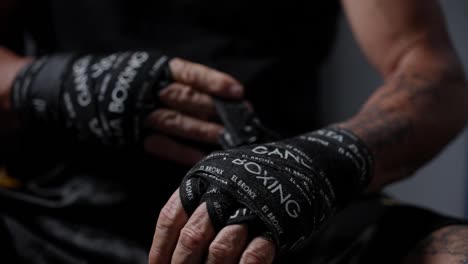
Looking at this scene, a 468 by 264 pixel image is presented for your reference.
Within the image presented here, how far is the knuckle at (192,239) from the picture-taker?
461 millimetres

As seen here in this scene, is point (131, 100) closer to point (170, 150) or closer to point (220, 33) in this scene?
point (170, 150)

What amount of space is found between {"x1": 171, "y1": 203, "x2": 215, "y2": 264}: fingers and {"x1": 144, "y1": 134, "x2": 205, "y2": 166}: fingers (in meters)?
0.27

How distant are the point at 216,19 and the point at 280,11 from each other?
4.4 inches

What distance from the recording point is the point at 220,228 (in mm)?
469

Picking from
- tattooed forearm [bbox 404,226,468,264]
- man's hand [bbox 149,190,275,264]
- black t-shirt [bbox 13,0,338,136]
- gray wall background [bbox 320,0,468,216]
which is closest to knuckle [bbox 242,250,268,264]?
man's hand [bbox 149,190,275,264]

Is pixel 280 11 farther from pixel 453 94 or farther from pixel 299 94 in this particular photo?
pixel 453 94

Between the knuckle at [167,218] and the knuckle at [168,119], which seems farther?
the knuckle at [168,119]

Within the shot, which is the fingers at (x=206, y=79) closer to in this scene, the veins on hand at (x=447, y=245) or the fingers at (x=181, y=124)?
the fingers at (x=181, y=124)

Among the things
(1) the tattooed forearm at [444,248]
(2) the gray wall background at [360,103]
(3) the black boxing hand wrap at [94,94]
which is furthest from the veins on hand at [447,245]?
(2) the gray wall background at [360,103]

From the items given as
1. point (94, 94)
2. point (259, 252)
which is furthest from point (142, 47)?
point (259, 252)

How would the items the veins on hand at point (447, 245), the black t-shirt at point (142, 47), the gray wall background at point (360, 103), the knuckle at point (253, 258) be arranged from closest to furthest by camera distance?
the knuckle at point (253, 258)
the veins on hand at point (447, 245)
the black t-shirt at point (142, 47)
the gray wall background at point (360, 103)

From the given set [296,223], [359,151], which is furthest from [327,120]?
[296,223]

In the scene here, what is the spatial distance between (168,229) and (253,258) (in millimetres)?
81

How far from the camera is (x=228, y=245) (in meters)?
0.45
